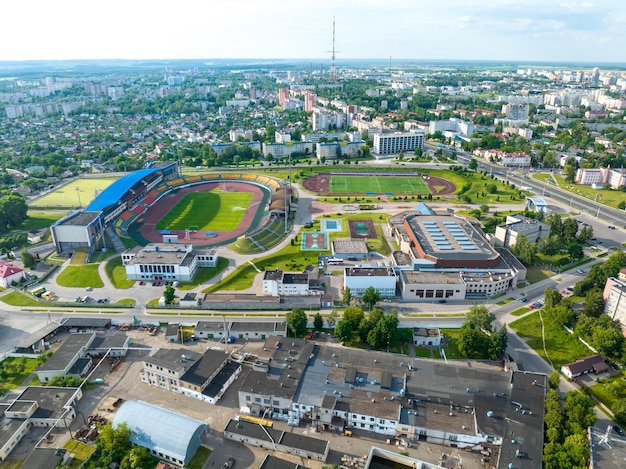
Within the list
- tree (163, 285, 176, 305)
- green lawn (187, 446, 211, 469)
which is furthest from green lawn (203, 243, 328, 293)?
green lawn (187, 446, 211, 469)

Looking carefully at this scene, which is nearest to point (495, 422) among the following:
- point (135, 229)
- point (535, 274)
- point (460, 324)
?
point (460, 324)

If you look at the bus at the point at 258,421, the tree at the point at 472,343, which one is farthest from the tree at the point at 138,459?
the tree at the point at 472,343

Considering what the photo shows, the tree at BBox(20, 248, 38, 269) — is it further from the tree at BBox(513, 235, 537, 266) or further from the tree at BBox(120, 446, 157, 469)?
the tree at BBox(513, 235, 537, 266)

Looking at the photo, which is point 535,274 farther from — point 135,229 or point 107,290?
point 135,229

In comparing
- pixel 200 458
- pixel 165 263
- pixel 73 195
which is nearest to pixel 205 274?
pixel 165 263

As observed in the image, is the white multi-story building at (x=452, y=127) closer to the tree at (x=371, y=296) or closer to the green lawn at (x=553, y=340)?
the green lawn at (x=553, y=340)
